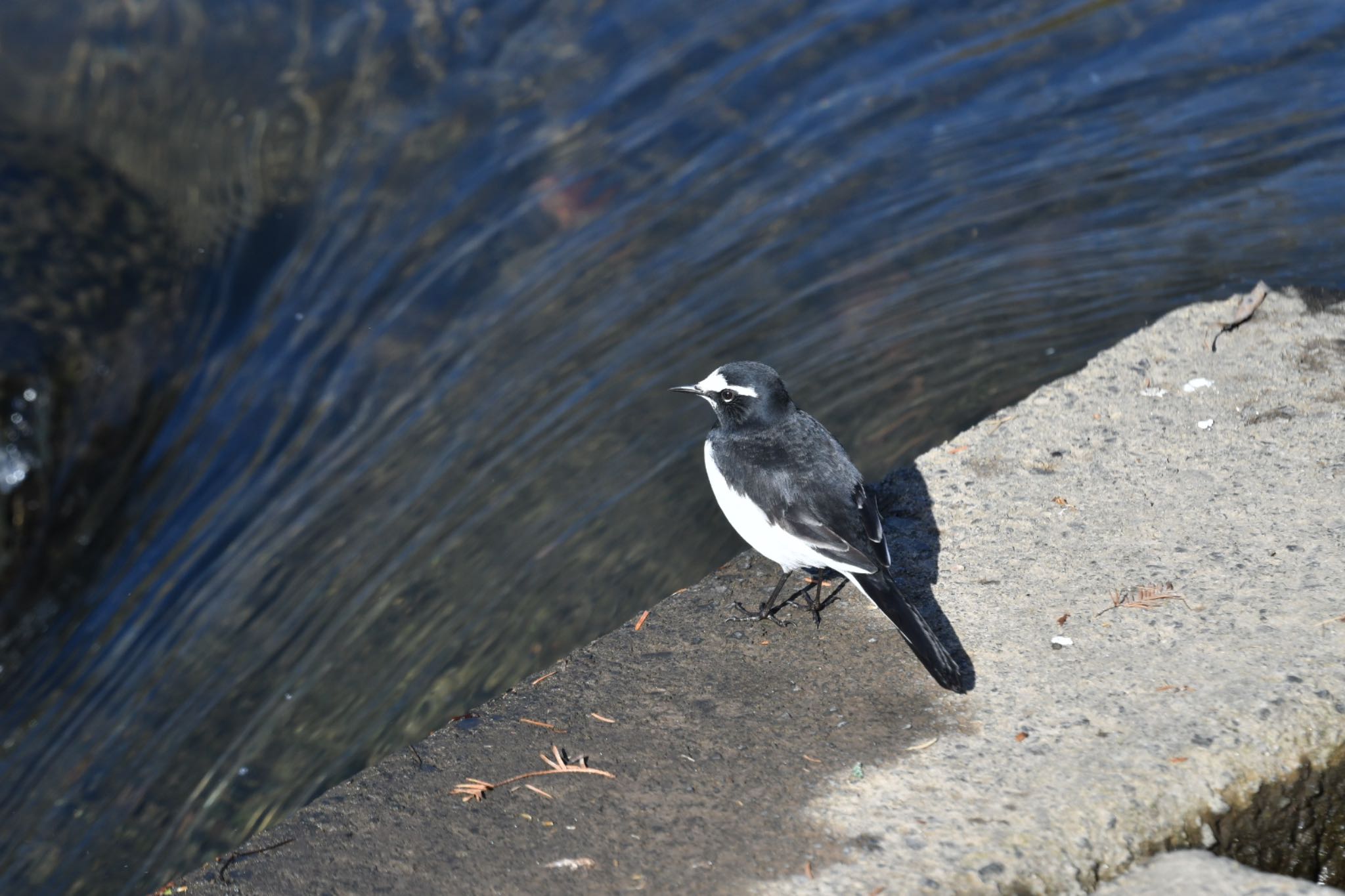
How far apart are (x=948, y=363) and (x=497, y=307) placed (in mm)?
2770

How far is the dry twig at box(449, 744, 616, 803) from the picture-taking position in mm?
3629

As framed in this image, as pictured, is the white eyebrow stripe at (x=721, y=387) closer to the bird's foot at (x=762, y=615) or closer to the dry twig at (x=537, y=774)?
the bird's foot at (x=762, y=615)

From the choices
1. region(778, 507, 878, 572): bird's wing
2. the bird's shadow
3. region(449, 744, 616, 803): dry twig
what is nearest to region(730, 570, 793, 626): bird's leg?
region(778, 507, 878, 572): bird's wing

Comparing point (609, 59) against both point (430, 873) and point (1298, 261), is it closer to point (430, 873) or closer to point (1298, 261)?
point (1298, 261)

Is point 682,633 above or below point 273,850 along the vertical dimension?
below

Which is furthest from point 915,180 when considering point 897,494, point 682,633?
point 682,633

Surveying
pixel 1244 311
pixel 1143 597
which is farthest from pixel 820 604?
pixel 1244 311

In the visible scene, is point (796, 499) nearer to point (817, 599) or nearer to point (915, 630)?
point (817, 599)

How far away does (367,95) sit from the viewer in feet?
31.0

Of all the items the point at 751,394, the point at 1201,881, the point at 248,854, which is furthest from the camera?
the point at 751,394

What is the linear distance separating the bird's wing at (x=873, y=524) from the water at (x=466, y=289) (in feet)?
5.76

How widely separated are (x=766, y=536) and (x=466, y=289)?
4.14m

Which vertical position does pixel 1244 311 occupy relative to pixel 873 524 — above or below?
below

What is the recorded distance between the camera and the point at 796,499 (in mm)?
4098
